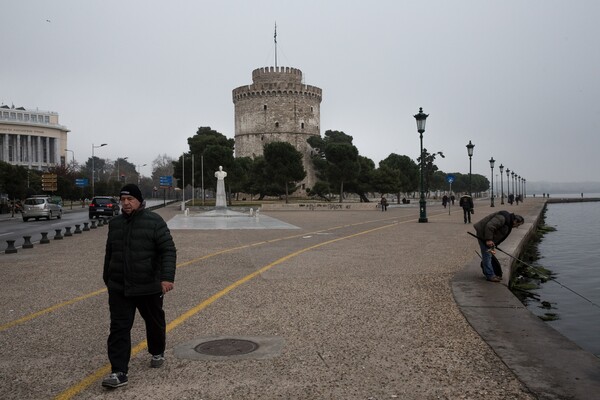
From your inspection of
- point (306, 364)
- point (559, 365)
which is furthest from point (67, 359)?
point (559, 365)

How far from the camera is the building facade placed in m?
118

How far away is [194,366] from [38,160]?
133m

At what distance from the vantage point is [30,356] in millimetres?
5301

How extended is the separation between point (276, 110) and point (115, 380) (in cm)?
9076

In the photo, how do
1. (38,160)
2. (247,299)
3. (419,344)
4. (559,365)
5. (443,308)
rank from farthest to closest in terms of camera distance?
(38,160)
(247,299)
(443,308)
(419,344)
(559,365)

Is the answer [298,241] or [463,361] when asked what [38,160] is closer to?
[298,241]

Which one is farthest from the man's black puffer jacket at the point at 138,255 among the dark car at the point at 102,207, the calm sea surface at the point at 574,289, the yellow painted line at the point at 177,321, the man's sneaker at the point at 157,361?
the dark car at the point at 102,207

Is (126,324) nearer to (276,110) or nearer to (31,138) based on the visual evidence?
(276,110)

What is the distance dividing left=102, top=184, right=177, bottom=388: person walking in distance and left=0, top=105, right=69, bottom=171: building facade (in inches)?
4716

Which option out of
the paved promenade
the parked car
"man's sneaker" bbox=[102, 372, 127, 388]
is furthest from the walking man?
the parked car

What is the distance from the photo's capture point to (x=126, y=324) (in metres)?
4.75

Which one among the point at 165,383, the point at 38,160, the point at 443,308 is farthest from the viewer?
the point at 38,160

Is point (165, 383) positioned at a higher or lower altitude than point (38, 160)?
lower

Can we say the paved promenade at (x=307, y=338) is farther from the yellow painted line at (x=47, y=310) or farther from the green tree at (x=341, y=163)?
the green tree at (x=341, y=163)
